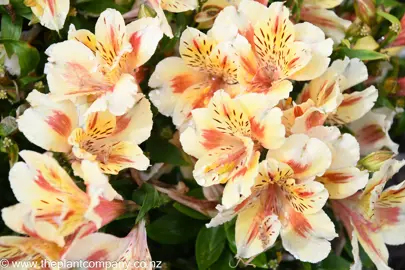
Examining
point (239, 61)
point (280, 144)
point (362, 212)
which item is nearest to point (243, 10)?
point (239, 61)

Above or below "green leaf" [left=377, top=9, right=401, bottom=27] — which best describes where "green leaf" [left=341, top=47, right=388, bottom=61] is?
below

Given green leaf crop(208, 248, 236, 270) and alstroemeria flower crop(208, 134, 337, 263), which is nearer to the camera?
alstroemeria flower crop(208, 134, 337, 263)

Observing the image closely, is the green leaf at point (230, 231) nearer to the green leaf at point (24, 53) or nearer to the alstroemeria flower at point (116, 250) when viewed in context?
the alstroemeria flower at point (116, 250)

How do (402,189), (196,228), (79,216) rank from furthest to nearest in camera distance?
(196,228)
(402,189)
(79,216)

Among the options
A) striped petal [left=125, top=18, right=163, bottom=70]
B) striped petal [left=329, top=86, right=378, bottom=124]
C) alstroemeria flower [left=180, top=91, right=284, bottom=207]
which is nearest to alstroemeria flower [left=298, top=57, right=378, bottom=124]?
striped petal [left=329, top=86, right=378, bottom=124]

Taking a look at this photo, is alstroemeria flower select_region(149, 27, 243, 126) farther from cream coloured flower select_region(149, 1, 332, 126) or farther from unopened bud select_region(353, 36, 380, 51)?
unopened bud select_region(353, 36, 380, 51)

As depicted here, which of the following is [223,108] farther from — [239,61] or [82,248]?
[82,248]

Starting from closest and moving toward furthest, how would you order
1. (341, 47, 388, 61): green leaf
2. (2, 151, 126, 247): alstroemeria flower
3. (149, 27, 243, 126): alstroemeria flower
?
1. (2, 151, 126, 247): alstroemeria flower
2. (149, 27, 243, 126): alstroemeria flower
3. (341, 47, 388, 61): green leaf
